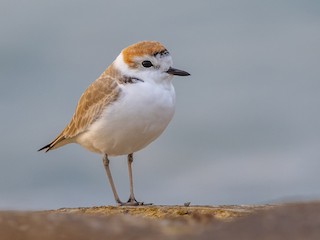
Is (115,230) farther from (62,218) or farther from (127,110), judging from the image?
(127,110)

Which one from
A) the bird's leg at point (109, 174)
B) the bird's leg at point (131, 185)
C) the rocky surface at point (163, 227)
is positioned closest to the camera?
the rocky surface at point (163, 227)

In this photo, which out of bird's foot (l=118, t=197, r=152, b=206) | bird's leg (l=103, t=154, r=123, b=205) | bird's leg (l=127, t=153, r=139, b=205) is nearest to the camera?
bird's foot (l=118, t=197, r=152, b=206)

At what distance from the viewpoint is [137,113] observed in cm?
874

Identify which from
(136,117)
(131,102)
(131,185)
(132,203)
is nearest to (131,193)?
(131,185)

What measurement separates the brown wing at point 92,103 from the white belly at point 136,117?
0.37 ft

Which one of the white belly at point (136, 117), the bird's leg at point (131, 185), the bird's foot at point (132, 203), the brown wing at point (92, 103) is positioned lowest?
the bird's foot at point (132, 203)

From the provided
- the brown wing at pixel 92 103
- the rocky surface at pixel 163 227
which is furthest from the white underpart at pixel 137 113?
the rocky surface at pixel 163 227

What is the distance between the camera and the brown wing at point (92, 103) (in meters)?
9.07

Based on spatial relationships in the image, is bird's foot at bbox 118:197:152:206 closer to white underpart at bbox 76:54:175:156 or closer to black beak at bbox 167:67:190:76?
white underpart at bbox 76:54:175:156

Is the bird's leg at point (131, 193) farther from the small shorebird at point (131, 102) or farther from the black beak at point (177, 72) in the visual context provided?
the black beak at point (177, 72)

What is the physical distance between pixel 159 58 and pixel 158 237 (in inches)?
205

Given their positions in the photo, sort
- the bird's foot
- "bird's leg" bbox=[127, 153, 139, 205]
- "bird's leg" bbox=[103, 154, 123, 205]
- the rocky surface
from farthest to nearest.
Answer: "bird's leg" bbox=[103, 154, 123, 205]
"bird's leg" bbox=[127, 153, 139, 205]
the bird's foot
the rocky surface

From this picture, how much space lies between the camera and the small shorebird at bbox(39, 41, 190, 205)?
347 inches

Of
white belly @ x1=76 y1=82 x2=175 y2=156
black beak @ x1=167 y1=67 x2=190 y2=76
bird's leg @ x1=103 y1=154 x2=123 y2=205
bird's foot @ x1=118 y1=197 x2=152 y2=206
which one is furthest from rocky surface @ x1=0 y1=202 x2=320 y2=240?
bird's leg @ x1=103 y1=154 x2=123 y2=205
